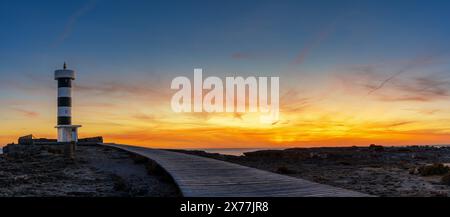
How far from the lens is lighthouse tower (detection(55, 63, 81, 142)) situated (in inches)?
2050

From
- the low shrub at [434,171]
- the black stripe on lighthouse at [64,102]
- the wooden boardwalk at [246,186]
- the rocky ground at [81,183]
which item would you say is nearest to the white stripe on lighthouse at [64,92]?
the black stripe on lighthouse at [64,102]

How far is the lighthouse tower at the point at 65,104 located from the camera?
52062 mm

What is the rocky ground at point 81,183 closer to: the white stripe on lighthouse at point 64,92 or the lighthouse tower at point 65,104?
the lighthouse tower at point 65,104

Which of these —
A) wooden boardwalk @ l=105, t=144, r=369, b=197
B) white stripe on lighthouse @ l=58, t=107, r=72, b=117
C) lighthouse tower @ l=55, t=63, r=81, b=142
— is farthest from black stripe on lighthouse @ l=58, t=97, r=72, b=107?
wooden boardwalk @ l=105, t=144, r=369, b=197

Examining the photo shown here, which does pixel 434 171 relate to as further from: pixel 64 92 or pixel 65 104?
pixel 64 92

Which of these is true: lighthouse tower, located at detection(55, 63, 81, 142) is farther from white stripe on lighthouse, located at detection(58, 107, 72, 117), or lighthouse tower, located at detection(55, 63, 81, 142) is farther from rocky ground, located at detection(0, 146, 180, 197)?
rocky ground, located at detection(0, 146, 180, 197)

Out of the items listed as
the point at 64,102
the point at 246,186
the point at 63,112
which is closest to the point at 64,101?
the point at 64,102

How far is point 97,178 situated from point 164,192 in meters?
5.41

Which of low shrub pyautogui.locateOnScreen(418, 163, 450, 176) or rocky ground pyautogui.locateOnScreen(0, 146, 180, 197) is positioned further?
low shrub pyautogui.locateOnScreen(418, 163, 450, 176)

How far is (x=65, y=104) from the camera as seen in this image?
52.2 m
